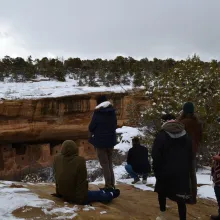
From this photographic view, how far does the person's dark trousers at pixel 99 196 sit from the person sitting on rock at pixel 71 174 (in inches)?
3.3

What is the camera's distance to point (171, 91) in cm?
929

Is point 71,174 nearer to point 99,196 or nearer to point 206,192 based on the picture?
point 99,196

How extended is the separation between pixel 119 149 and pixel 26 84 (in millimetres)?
12484

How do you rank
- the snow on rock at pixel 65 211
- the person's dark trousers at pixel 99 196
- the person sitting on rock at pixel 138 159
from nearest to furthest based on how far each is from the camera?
1. the snow on rock at pixel 65 211
2. the person's dark trousers at pixel 99 196
3. the person sitting on rock at pixel 138 159

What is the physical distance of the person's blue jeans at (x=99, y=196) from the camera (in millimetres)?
4159

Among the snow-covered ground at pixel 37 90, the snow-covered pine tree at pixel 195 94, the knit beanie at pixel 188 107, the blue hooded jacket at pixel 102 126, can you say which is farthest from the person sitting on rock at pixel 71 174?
the snow-covered ground at pixel 37 90

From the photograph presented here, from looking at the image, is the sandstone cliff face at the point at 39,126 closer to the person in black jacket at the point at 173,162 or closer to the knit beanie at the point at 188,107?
the knit beanie at the point at 188,107

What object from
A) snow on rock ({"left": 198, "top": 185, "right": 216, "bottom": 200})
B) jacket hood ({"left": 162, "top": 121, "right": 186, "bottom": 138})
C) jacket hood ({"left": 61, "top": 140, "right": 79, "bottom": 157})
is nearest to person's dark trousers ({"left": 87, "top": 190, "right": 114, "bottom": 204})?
jacket hood ({"left": 61, "top": 140, "right": 79, "bottom": 157})

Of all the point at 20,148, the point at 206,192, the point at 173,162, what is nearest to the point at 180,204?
the point at 173,162

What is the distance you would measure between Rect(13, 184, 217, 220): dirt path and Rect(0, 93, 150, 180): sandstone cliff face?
13.7 m

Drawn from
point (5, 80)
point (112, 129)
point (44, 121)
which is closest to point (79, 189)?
point (112, 129)

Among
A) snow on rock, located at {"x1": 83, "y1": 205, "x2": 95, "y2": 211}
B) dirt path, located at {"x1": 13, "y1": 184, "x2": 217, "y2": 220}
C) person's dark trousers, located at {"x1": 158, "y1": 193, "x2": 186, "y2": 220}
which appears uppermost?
person's dark trousers, located at {"x1": 158, "y1": 193, "x2": 186, "y2": 220}

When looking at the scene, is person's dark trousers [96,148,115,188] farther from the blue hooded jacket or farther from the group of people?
the blue hooded jacket

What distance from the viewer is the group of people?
3.45 metres
